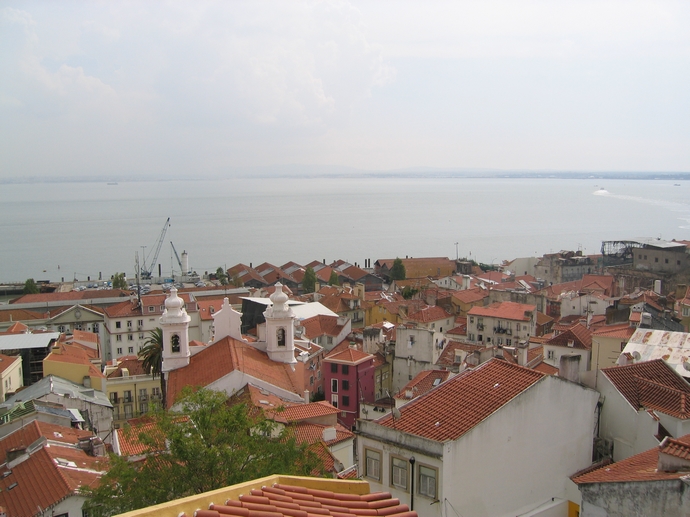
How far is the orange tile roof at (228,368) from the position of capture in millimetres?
22953

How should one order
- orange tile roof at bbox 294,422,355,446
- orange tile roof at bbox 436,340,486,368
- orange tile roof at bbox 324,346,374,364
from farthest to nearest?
orange tile roof at bbox 436,340,486,368
orange tile roof at bbox 324,346,374,364
orange tile roof at bbox 294,422,355,446

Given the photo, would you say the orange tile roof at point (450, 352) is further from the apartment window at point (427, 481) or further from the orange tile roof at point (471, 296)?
the apartment window at point (427, 481)

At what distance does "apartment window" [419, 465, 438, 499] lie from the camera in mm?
10305

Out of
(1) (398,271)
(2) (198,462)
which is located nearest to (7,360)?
(2) (198,462)

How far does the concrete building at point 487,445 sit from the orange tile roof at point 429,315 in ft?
103

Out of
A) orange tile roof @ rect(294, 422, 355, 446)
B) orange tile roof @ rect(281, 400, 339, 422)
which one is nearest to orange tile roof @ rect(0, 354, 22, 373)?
orange tile roof @ rect(281, 400, 339, 422)

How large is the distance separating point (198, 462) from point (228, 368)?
12139 millimetres

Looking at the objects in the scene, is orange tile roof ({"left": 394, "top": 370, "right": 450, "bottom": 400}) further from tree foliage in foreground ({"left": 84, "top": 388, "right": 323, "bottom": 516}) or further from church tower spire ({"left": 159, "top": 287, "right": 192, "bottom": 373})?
tree foliage in foreground ({"left": 84, "top": 388, "right": 323, "bottom": 516})

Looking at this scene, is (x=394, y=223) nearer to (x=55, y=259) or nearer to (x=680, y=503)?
(x=55, y=259)

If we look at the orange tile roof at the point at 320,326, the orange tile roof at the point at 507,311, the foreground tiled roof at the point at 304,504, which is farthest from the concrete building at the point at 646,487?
the orange tile roof at the point at 507,311

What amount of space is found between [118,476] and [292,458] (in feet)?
9.33

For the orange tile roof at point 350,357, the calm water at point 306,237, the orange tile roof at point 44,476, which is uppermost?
the orange tile roof at point 44,476

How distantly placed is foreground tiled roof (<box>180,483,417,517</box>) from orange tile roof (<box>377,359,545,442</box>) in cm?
455

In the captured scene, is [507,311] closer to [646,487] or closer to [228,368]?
[228,368]
